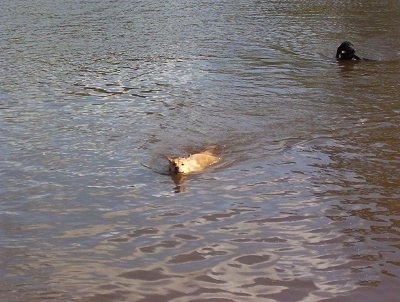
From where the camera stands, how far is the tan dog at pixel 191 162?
7.32 meters

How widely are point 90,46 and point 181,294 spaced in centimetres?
1368

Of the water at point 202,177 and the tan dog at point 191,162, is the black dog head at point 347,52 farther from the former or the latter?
the tan dog at point 191,162

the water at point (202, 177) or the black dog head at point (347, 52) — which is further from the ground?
the black dog head at point (347, 52)

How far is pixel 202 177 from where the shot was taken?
723cm

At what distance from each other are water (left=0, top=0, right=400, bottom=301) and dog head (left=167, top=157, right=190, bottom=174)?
0.18m

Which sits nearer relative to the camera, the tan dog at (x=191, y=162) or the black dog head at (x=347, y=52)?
the tan dog at (x=191, y=162)

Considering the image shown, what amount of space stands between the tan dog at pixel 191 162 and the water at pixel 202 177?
0.18 metres

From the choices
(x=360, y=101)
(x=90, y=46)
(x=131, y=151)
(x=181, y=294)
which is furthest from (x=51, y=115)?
(x=90, y=46)

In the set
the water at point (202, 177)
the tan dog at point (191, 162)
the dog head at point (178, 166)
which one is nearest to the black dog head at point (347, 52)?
the water at point (202, 177)

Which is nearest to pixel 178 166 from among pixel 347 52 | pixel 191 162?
pixel 191 162

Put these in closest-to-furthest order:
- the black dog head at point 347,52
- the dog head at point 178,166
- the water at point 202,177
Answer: the water at point 202,177 < the dog head at point 178,166 < the black dog head at point 347,52

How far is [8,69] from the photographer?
14.4 m

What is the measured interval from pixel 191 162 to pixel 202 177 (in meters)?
0.37

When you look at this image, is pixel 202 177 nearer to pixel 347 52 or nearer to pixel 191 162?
pixel 191 162
